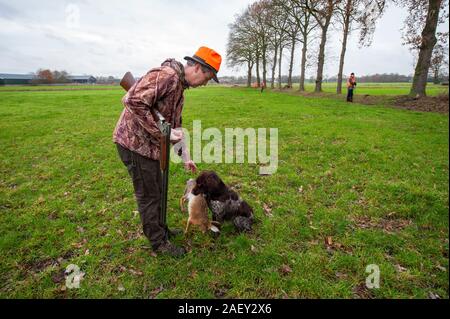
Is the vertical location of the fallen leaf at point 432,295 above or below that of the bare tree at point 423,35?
below

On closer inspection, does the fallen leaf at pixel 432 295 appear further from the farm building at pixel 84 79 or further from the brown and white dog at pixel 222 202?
the farm building at pixel 84 79

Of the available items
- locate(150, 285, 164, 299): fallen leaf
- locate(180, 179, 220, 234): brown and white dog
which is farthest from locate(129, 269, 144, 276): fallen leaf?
locate(180, 179, 220, 234): brown and white dog

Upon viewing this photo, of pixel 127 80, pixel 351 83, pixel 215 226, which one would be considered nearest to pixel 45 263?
pixel 215 226

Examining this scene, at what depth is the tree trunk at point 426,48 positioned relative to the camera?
56.6 ft

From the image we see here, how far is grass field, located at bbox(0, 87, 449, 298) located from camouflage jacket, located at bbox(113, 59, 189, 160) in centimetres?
191

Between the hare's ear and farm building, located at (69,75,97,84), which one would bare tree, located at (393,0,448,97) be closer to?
the hare's ear

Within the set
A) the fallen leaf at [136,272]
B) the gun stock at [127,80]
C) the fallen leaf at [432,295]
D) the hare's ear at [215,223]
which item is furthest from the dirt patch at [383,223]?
the gun stock at [127,80]

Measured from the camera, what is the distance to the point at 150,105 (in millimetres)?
3160

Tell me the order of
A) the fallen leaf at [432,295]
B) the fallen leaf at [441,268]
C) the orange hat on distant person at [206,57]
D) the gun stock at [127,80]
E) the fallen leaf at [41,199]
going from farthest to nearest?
the fallen leaf at [41,199], the gun stock at [127,80], the fallen leaf at [441,268], the fallen leaf at [432,295], the orange hat on distant person at [206,57]

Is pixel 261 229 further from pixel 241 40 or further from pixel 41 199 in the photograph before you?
pixel 241 40

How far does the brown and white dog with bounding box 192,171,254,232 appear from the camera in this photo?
4.48 m

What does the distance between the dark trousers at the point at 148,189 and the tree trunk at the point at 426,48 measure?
21281 mm

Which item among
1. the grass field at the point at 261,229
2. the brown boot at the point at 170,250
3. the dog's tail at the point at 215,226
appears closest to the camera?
the grass field at the point at 261,229
